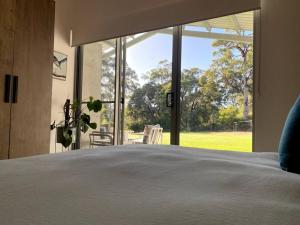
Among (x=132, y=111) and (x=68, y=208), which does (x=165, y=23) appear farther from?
(x=68, y=208)

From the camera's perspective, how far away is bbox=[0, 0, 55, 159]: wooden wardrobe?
8.80 ft

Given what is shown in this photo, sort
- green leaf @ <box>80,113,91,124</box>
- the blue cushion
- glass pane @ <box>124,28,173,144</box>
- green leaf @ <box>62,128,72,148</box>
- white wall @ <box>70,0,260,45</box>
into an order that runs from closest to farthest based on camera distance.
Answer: the blue cushion → white wall @ <box>70,0,260,45</box> → glass pane @ <box>124,28,173,144</box> → green leaf @ <box>62,128,72,148</box> → green leaf @ <box>80,113,91,124</box>

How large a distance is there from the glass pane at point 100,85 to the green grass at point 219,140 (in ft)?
3.56

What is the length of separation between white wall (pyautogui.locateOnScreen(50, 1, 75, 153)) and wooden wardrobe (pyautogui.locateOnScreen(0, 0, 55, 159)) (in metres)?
1.03

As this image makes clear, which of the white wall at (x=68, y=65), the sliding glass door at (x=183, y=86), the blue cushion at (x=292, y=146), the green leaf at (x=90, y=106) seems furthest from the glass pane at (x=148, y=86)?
the blue cushion at (x=292, y=146)

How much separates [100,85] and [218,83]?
1957 millimetres

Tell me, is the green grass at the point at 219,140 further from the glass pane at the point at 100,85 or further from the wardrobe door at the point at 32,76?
the wardrobe door at the point at 32,76

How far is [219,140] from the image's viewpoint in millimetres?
3262

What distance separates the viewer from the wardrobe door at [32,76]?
2811mm

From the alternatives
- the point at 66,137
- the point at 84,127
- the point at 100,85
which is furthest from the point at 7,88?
the point at 100,85

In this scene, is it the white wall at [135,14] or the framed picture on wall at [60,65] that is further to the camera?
the framed picture on wall at [60,65]

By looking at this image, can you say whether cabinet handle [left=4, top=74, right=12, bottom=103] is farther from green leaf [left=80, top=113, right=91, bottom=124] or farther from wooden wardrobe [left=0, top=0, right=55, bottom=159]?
green leaf [left=80, top=113, right=91, bottom=124]

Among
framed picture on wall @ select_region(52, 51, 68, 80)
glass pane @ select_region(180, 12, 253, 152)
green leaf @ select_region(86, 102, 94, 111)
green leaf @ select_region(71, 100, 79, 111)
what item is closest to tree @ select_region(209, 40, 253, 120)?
glass pane @ select_region(180, 12, 253, 152)


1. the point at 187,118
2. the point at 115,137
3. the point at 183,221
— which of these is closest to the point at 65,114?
the point at 115,137
